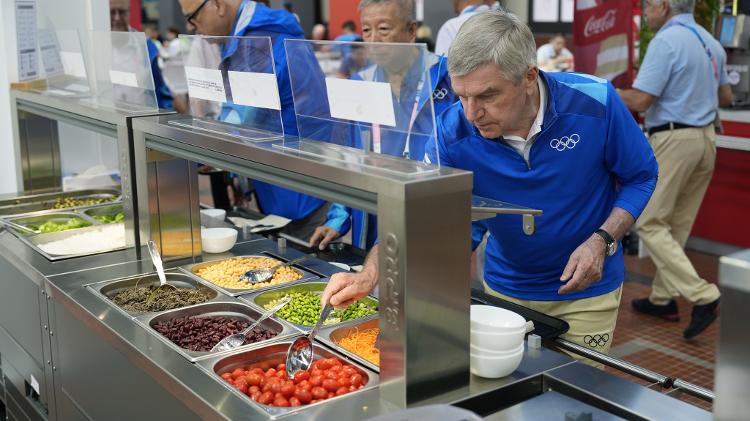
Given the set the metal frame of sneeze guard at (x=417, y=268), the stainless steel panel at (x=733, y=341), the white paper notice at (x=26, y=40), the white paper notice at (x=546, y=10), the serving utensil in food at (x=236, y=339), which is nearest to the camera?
the stainless steel panel at (x=733, y=341)

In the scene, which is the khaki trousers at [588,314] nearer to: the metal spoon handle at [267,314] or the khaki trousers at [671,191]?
the metal spoon handle at [267,314]

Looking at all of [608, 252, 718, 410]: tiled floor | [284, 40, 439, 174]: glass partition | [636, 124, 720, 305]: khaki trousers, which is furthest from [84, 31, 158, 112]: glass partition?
[636, 124, 720, 305]: khaki trousers

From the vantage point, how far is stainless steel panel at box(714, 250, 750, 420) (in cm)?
107

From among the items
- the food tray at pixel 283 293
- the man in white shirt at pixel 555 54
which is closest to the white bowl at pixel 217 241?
the food tray at pixel 283 293

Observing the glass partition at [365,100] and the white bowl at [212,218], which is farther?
the white bowl at [212,218]

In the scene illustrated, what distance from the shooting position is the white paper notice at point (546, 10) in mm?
12586

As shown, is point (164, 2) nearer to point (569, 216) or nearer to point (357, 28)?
point (357, 28)

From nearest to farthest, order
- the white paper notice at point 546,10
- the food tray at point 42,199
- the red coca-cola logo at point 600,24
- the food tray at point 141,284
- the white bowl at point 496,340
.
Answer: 1. the white bowl at point 496,340
2. the food tray at point 141,284
3. the food tray at point 42,199
4. the red coca-cola logo at point 600,24
5. the white paper notice at point 546,10

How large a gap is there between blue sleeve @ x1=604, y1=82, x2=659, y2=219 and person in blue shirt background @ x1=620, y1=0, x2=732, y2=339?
2.67 meters

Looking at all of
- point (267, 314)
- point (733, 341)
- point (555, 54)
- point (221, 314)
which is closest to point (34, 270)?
point (221, 314)

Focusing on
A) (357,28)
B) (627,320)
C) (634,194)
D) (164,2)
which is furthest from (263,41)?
(164,2)

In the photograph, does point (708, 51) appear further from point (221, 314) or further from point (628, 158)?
point (221, 314)

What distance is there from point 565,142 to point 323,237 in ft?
3.45

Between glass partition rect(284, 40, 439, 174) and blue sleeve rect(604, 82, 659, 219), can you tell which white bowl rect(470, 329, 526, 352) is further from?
blue sleeve rect(604, 82, 659, 219)
